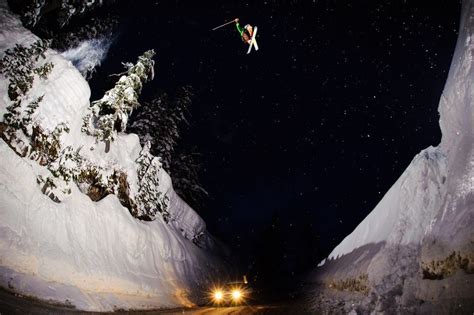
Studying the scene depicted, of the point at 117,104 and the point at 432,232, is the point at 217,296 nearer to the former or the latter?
the point at 117,104

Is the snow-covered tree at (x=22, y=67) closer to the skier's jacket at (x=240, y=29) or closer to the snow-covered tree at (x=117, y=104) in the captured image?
the snow-covered tree at (x=117, y=104)

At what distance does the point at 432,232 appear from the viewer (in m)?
7.88

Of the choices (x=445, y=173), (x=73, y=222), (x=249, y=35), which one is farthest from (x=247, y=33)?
(x=445, y=173)

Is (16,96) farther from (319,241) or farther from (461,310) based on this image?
(319,241)

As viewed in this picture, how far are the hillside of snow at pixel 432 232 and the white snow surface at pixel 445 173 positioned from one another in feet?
0.08

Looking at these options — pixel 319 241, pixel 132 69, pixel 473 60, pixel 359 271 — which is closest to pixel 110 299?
pixel 359 271

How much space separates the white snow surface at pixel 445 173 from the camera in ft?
26.0

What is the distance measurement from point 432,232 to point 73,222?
13.8 metres

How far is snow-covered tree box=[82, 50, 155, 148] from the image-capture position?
1855 centimetres

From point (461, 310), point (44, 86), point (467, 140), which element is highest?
point (44, 86)

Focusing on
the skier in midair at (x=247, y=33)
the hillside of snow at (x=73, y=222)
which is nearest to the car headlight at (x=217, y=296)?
the hillside of snow at (x=73, y=222)

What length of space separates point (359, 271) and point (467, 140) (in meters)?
4.87

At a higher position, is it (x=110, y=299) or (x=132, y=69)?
(x=132, y=69)

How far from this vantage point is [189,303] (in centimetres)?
1927
